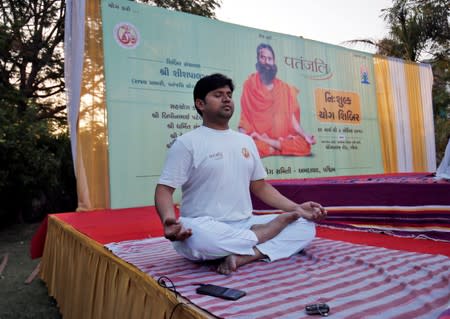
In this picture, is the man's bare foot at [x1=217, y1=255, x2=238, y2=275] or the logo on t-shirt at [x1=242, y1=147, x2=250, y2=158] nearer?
the man's bare foot at [x1=217, y1=255, x2=238, y2=275]

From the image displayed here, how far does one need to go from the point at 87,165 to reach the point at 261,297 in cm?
325

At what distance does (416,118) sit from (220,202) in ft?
22.1

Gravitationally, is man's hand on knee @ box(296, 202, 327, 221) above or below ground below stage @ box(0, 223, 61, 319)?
above

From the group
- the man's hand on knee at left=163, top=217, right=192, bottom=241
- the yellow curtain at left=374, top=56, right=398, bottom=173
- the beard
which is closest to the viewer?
the man's hand on knee at left=163, top=217, right=192, bottom=241

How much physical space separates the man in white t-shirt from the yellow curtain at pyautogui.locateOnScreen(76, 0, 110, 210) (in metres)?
2.60

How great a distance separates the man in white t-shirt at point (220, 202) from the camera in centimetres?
151

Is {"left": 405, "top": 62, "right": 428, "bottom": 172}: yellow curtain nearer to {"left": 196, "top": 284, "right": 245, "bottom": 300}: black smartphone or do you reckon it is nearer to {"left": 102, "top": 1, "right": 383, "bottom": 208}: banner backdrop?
{"left": 102, "top": 1, "right": 383, "bottom": 208}: banner backdrop

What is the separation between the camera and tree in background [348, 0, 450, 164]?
355 inches

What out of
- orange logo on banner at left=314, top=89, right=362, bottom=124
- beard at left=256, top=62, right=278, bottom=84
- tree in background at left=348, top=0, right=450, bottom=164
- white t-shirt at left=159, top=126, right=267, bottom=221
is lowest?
white t-shirt at left=159, top=126, right=267, bottom=221

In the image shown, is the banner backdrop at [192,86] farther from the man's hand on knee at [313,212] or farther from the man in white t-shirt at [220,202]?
the man's hand on knee at [313,212]

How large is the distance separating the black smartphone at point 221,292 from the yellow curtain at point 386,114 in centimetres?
602

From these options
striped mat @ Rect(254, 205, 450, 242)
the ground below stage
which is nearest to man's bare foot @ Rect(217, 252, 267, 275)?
striped mat @ Rect(254, 205, 450, 242)

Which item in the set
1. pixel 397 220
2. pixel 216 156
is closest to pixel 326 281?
pixel 216 156

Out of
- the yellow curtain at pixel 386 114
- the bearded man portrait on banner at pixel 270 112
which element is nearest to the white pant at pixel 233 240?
the bearded man portrait on banner at pixel 270 112
